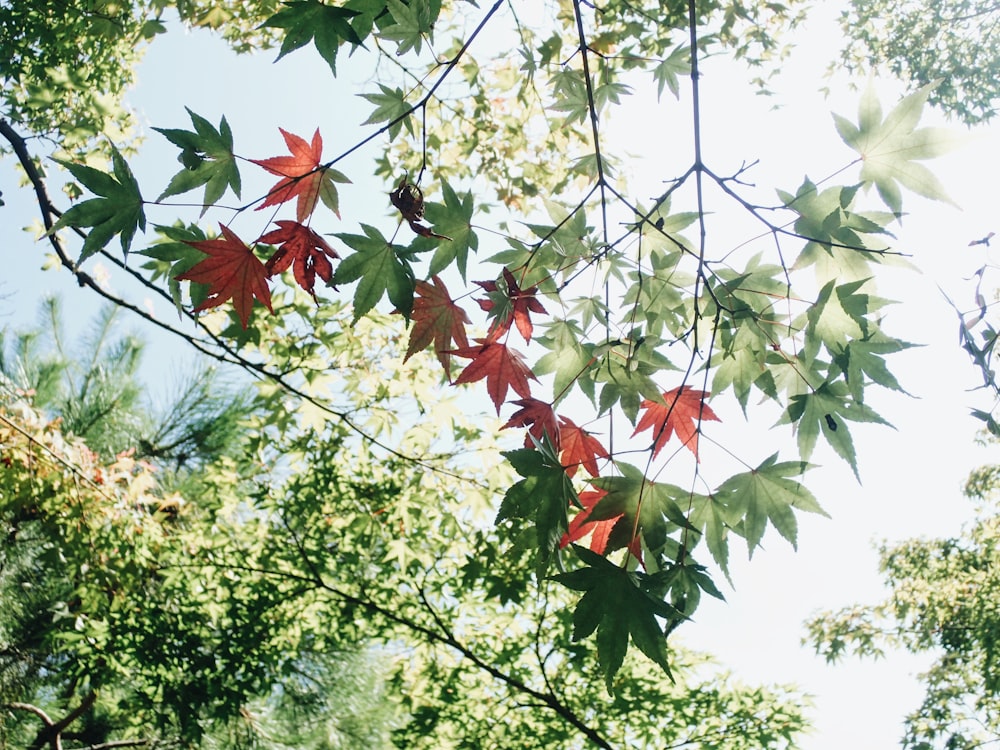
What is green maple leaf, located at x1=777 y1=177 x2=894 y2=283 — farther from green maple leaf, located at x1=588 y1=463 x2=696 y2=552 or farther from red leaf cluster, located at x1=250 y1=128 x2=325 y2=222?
red leaf cluster, located at x1=250 y1=128 x2=325 y2=222

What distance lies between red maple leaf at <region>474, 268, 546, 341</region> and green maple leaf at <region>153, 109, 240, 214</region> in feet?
1.67

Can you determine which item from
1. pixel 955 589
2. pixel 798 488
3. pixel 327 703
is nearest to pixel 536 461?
pixel 798 488

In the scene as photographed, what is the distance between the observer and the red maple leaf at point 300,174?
115 cm

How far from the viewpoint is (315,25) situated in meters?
1.02

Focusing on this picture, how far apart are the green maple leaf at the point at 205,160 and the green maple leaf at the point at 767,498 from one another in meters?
1.10

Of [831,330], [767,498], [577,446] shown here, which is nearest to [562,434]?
[577,446]

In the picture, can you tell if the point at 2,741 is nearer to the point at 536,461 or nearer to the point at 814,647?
the point at 536,461

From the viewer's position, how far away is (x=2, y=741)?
5.05 m

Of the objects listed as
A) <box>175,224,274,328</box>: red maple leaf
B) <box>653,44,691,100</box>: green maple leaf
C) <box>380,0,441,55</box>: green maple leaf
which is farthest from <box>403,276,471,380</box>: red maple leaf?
<box>653,44,691,100</box>: green maple leaf

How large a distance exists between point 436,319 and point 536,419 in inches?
11.3

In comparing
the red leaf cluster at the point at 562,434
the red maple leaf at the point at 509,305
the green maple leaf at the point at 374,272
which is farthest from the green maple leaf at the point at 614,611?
the green maple leaf at the point at 374,272

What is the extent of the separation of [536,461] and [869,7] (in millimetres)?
8251

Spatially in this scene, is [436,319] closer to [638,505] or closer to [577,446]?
[577,446]

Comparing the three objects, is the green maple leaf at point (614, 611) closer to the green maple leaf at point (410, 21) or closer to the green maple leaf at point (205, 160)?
the green maple leaf at point (205, 160)
